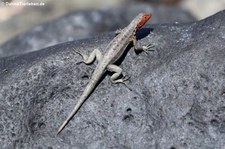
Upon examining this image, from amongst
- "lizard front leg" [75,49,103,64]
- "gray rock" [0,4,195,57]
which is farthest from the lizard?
"gray rock" [0,4,195,57]

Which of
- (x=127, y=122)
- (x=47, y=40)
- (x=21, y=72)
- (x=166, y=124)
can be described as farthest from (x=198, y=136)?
(x=47, y=40)

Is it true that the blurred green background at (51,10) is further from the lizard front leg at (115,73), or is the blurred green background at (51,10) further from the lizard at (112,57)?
the lizard front leg at (115,73)

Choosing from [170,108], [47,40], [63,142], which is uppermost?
[170,108]

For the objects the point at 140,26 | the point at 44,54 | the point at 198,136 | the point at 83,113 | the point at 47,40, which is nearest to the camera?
the point at 198,136

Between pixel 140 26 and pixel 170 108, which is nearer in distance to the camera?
pixel 170 108

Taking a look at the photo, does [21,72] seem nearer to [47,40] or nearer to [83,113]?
[83,113]

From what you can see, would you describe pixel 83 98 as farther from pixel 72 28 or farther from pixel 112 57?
pixel 72 28

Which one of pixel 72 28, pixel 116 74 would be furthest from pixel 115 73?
pixel 72 28
